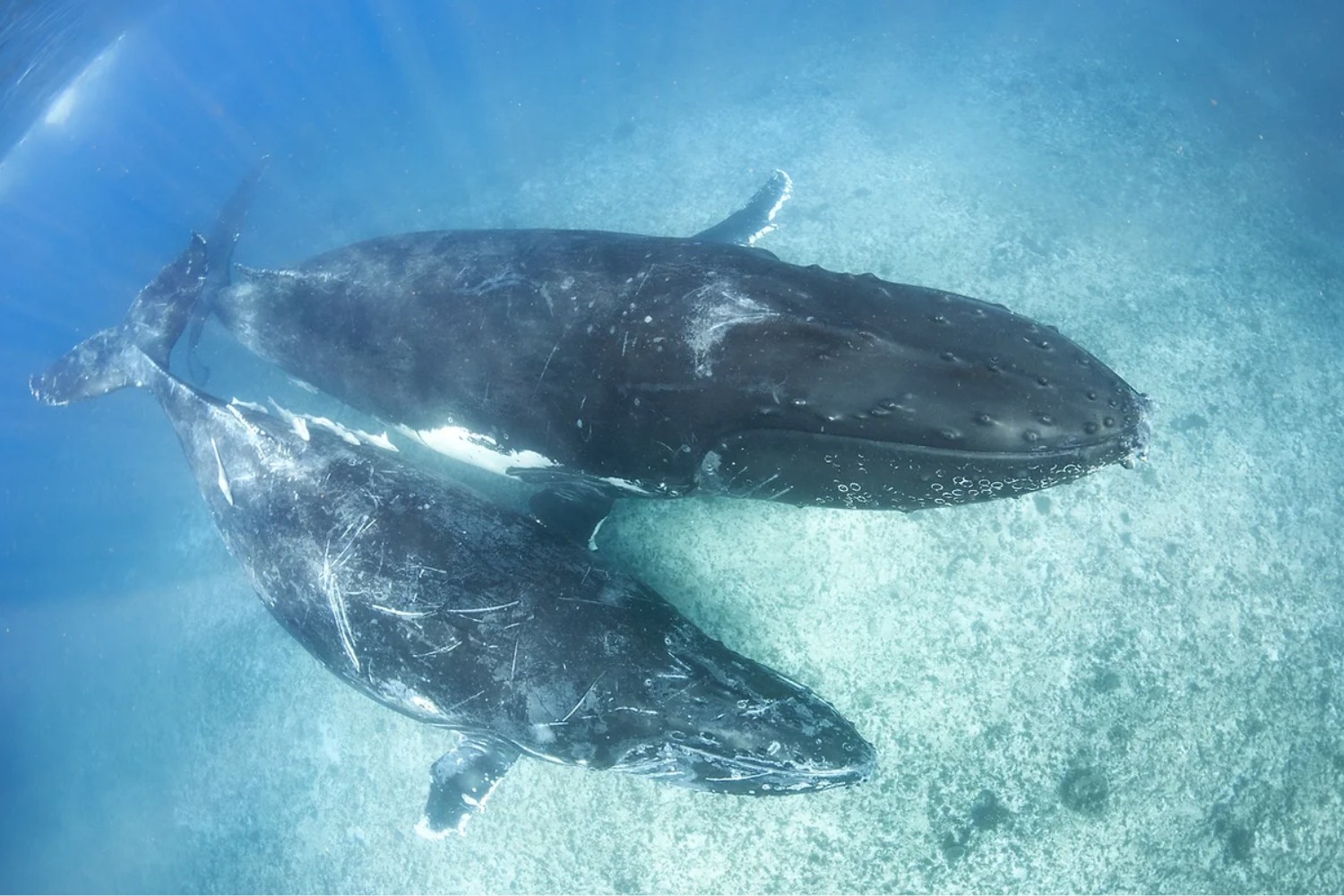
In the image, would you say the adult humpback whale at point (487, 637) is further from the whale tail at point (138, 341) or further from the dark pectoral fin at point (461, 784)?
the whale tail at point (138, 341)

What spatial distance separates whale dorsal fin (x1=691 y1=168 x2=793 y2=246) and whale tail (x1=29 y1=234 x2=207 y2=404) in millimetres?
7927

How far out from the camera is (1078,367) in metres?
3.84

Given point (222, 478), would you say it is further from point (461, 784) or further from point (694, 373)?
point (694, 373)

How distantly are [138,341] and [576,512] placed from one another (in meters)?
7.90

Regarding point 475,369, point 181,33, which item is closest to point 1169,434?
point 475,369

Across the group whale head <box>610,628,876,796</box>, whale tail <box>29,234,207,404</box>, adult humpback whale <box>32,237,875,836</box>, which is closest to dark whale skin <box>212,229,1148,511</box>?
adult humpback whale <box>32,237,875,836</box>

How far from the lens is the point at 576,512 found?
6.44 meters

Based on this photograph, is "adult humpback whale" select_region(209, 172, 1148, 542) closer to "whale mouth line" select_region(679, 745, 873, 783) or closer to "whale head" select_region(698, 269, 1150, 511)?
"whale head" select_region(698, 269, 1150, 511)

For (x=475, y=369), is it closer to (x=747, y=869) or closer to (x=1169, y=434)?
(x=747, y=869)

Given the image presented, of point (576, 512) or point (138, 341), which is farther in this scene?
point (138, 341)

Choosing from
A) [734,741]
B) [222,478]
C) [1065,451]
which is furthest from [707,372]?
[222,478]

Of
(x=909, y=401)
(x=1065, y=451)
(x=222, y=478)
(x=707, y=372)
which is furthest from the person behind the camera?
(x=222, y=478)

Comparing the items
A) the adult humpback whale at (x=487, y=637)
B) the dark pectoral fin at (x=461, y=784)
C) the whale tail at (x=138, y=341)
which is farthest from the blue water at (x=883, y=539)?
the whale tail at (x=138, y=341)

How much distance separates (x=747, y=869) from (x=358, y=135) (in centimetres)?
1986
